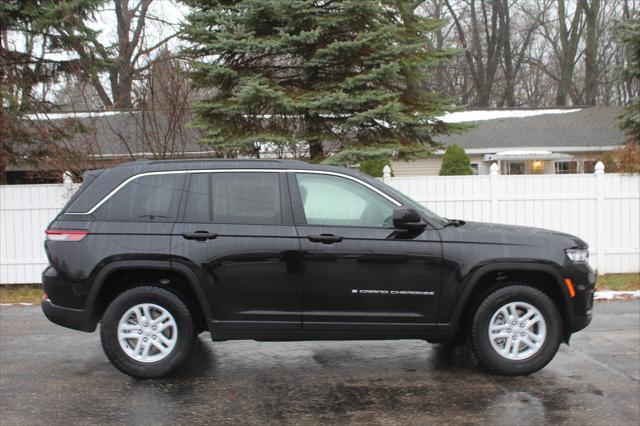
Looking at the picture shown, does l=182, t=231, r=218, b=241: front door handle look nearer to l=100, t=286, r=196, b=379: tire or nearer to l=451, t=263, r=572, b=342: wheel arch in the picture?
l=100, t=286, r=196, b=379: tire

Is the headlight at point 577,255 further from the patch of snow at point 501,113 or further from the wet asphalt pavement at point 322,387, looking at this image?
the patch of snow at point 501,113

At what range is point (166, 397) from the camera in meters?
4.77

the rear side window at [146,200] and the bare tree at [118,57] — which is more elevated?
the bare tree at [118,57]

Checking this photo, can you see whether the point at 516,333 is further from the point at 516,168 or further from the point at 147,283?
the point at 516,168

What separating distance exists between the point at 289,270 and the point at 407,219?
1.08 meters

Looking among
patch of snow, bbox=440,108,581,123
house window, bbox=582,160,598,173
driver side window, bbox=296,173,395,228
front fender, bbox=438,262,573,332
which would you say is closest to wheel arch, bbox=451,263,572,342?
front fender, bbox=438,262,573,332

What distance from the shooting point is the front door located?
16.6ft

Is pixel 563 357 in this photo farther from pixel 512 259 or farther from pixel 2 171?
pixel 2 171

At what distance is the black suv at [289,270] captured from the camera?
16.6ft

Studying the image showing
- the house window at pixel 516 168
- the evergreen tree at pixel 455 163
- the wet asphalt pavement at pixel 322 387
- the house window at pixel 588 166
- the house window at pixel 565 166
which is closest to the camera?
the wet asphalt pavement at pixel 322 387

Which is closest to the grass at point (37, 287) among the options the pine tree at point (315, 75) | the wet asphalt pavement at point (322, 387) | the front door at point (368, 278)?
the wet asphalt pavement at point (322, 387)

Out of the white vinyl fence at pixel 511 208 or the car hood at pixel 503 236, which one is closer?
the car hood at pixel 503 236

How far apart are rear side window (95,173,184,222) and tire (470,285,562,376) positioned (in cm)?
282

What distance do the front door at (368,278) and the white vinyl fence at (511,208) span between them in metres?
5.38
